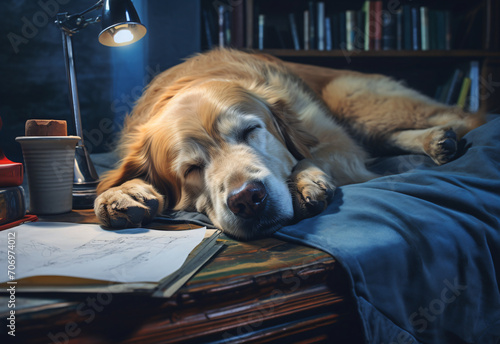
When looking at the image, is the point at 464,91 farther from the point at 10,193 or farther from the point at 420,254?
the point at 10,193

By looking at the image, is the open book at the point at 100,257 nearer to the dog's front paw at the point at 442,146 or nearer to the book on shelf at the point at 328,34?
the dog's front paw at the point at 442,146

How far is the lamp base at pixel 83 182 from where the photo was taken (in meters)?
1.28

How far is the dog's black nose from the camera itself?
0.95 meters

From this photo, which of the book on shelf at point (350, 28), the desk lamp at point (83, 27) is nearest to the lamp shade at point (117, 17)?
the desk lamp at point (83, 27)

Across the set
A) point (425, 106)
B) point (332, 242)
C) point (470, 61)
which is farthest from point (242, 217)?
point (470, 61)

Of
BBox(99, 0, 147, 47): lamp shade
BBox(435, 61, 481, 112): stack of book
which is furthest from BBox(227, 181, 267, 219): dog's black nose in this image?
BBox(435, 61, 481, 112): stack of book

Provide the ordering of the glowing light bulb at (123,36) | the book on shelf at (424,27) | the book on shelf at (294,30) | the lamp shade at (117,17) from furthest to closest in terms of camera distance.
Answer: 1. the book on shelf at (424,27)
2. the book on shelf at (294,30)
3. the glowing light bulb at (123,36)
4. the lamp shade at (117,17)

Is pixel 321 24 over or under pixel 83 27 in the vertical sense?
over

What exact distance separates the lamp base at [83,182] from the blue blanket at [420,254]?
2.53 ft

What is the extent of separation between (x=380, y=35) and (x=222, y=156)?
2.55 metres

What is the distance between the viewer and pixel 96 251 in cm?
74

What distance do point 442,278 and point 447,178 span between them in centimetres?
39

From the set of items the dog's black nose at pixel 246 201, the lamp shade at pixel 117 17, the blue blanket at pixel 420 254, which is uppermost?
the lamp shade at pixel 117 17

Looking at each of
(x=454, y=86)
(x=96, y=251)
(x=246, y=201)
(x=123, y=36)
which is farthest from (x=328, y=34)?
(x=96, y=251)
